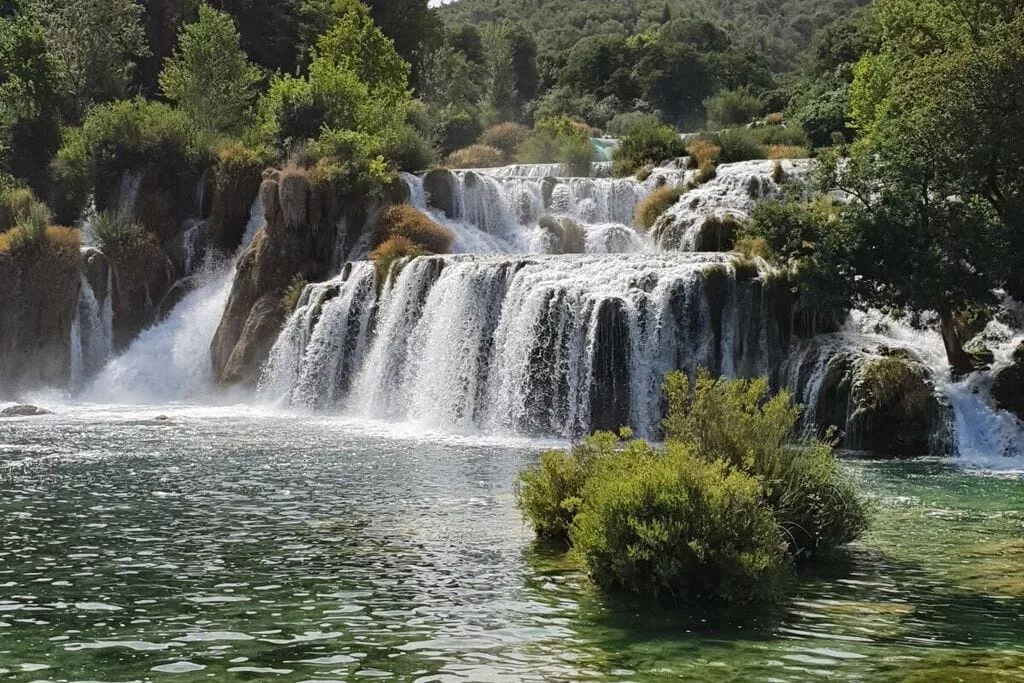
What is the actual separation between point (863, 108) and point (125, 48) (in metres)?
34.3

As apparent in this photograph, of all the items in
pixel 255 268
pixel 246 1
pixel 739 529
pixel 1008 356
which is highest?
pixel 246 1

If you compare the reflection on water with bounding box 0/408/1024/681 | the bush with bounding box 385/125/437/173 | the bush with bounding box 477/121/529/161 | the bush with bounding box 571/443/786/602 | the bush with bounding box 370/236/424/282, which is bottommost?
the reflection on water with bounding box 0/408/1024/681

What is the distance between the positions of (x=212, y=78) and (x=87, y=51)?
590 cm

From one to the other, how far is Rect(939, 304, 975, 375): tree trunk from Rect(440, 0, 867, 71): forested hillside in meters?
94.4

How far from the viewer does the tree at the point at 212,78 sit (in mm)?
53875

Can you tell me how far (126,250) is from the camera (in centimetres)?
4341

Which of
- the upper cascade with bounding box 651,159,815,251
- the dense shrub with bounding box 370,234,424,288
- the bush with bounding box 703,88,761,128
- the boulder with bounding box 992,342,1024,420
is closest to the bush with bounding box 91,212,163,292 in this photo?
the dense shrub with bounding box 370,234,424,288

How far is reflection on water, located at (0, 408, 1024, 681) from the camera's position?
10273mm

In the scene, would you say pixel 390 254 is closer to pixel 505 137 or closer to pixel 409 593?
pixel 505 137

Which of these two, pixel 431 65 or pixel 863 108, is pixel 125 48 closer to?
pixel 431 65

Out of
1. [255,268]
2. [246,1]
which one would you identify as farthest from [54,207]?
[246,1]

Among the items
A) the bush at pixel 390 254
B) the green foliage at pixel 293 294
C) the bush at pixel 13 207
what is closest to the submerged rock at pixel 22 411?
the green foliage at pixel 293 294

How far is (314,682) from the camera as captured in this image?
966 cm

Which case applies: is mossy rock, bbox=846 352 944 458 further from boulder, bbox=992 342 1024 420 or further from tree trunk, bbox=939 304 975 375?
boulder, bbox=992 342 1024 420
